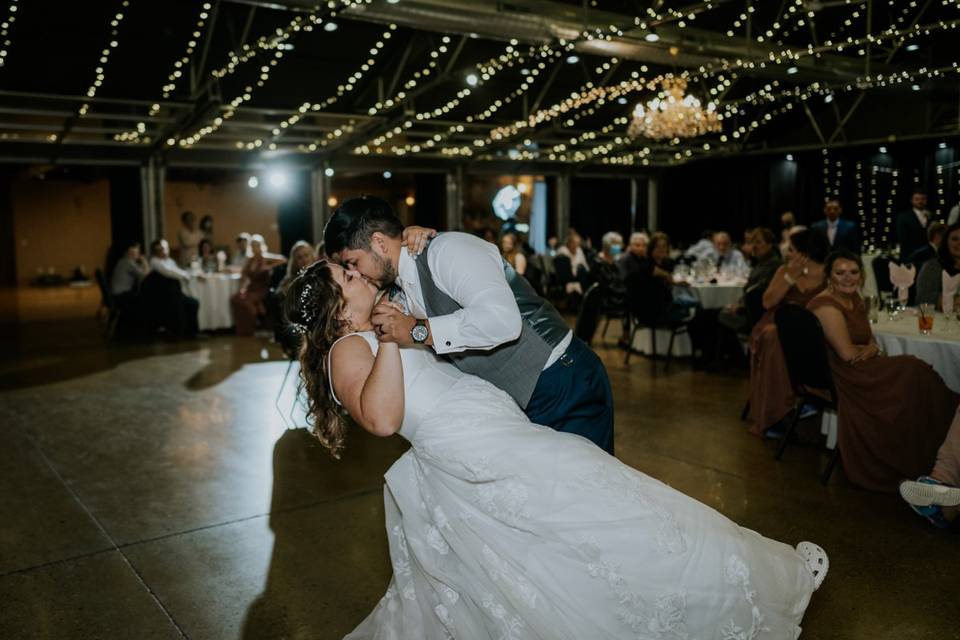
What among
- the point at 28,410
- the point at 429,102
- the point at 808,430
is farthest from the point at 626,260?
the point at 429,102

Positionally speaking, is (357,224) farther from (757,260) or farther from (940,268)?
(757,260)

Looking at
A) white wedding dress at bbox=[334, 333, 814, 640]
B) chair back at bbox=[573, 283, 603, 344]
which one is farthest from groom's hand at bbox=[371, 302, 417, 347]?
chair back at bbox=[573, 283, 603, 344]

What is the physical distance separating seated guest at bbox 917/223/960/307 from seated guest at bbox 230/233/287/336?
6811mm

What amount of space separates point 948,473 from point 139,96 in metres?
11.6

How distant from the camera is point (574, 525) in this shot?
187cm

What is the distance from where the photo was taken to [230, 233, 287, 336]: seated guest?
9.34 metres

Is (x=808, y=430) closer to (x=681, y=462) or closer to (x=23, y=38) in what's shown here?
(x=681, y=462)

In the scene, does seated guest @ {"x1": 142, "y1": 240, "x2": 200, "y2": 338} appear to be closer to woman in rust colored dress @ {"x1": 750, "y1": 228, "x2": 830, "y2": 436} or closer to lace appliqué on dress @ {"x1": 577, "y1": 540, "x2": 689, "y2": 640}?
woman in rust colored dress @ {"x1": 750, "y1": 228, "x2": 830, "y2": 436}

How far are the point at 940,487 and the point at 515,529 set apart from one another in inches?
85.2

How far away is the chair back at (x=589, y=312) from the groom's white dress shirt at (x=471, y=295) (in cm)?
335

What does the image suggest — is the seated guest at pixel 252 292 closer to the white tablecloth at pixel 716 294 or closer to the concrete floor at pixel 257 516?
the concrete floor at pixel 257 516

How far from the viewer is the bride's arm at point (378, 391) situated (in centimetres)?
195

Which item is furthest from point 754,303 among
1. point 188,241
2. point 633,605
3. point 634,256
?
point 188,241

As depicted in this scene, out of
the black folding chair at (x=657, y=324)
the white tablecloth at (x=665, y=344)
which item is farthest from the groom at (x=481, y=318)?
the white tablecloth at (x=665, y=344)
